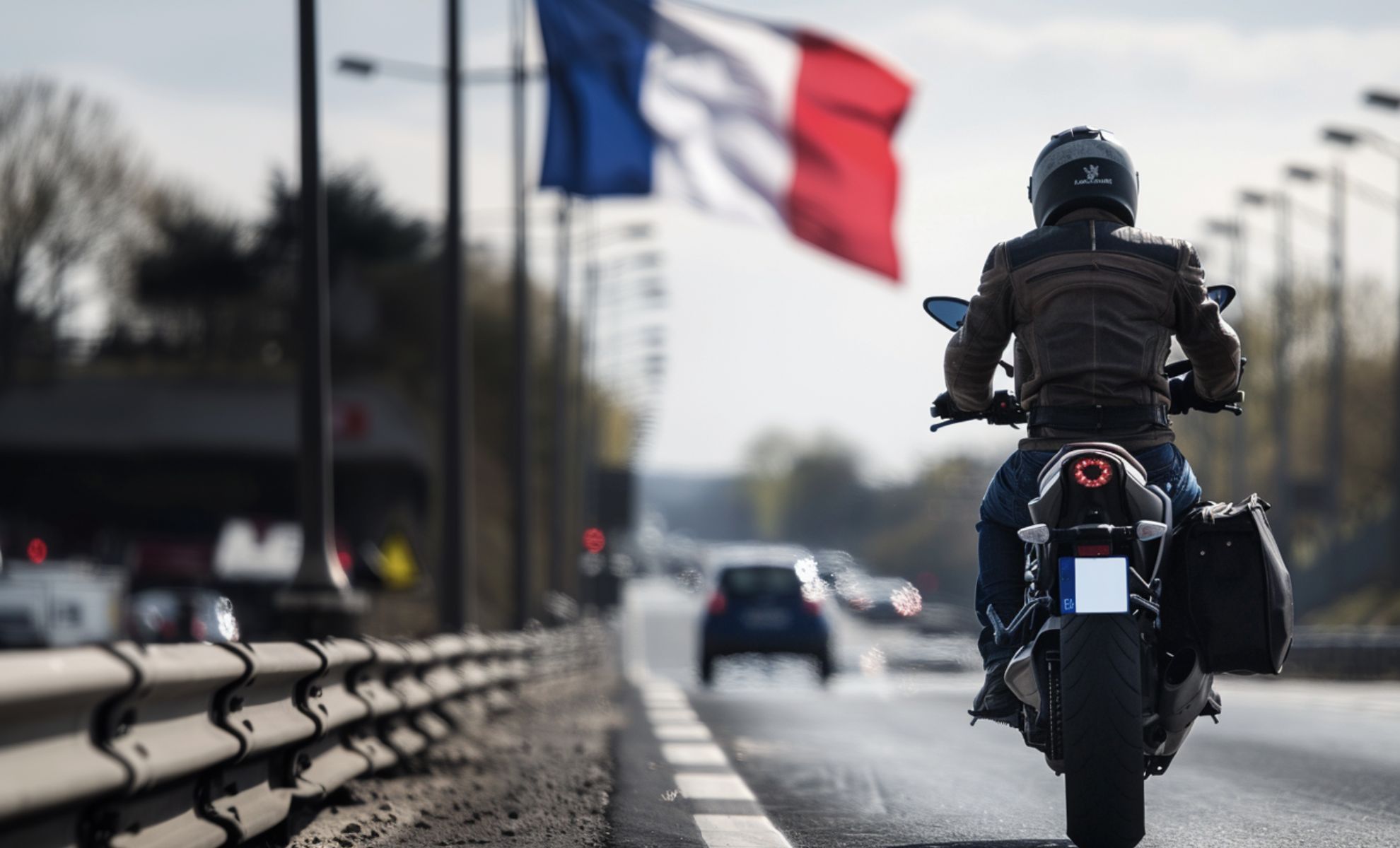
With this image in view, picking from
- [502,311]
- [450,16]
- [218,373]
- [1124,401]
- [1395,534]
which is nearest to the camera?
[1124,401]

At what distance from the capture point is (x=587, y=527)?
220ft

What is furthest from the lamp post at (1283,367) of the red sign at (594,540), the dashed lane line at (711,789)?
the dashed lane line at (711,789)

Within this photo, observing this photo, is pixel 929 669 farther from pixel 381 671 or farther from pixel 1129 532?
pixel 1129 532

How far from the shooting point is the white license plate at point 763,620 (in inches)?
1208

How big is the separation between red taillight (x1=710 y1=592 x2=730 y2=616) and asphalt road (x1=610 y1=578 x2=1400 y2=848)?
10894mm

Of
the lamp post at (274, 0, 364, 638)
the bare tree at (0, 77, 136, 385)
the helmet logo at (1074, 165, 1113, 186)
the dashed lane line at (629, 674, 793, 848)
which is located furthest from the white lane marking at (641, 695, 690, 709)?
the bare tree at (0, 77, 136, 385)

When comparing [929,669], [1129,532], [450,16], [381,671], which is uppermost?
[450,16]

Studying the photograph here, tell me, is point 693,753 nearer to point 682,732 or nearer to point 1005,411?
point 682,732

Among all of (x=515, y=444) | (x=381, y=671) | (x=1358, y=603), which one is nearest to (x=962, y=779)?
(x=381, y=671)

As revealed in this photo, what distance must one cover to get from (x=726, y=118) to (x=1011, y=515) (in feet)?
39.2

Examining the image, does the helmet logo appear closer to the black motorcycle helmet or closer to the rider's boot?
the black motorcycle helmet

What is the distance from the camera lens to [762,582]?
3083 cm

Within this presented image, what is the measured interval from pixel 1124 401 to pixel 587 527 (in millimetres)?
59923

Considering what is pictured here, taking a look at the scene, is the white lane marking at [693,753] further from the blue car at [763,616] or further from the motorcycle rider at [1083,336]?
the blue car at [763,616]
